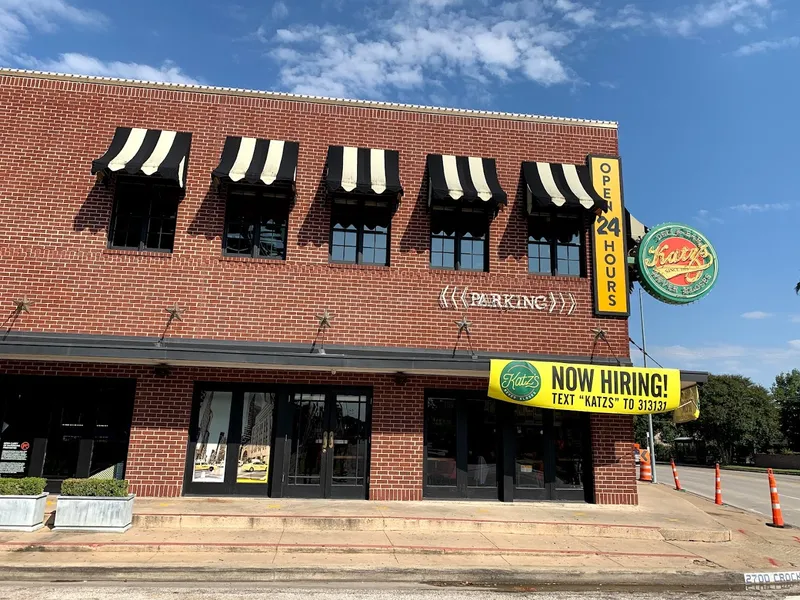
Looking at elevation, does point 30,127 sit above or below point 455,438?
above

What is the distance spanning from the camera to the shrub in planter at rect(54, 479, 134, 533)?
8727 mm

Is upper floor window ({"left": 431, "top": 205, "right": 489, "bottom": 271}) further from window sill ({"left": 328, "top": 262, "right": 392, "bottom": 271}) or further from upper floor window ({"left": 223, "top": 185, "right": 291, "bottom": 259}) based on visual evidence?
upper floor window ({"left": 223, "top": 185, "right": 291, "bottom": 259})

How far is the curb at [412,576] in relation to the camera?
6.98 m

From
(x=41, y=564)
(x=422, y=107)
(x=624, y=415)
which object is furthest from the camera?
(x=422, y=107)

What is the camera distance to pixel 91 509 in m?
8.77

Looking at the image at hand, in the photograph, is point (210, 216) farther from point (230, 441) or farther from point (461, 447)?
point (461, 447)

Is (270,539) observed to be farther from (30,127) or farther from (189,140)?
(30,127)

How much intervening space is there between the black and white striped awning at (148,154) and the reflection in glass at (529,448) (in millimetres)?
8632

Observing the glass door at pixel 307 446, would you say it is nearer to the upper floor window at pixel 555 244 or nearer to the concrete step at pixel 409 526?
the concrete step at pixel 409 526

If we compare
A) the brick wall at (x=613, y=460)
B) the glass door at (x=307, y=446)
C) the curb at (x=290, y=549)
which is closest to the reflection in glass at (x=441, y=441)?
the glass door at (x=307, y=446)

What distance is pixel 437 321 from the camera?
12.4m

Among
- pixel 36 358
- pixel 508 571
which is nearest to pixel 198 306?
pixel 36 358

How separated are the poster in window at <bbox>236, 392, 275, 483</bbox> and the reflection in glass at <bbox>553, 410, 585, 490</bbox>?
601 cm

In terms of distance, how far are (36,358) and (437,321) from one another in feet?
25.5
